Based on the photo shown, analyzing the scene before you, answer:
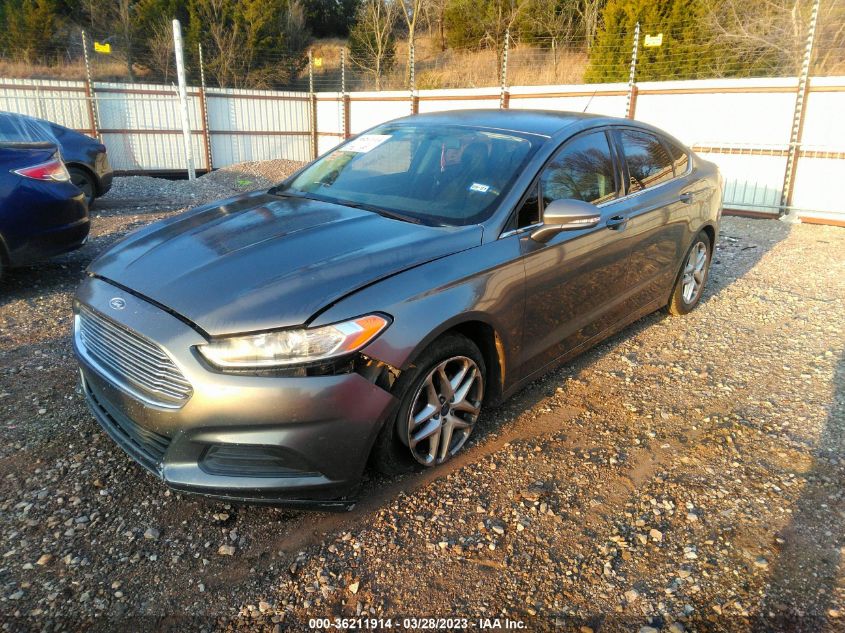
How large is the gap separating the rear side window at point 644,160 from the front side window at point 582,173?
0.88 ft

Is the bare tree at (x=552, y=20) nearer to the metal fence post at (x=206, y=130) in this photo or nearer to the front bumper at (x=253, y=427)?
the metal fence post at (x=206, y=130)

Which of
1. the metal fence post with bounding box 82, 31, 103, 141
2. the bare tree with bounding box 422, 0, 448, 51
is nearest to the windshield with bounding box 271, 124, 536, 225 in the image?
the metal fence post with bounding box 82, 31, 103, 141

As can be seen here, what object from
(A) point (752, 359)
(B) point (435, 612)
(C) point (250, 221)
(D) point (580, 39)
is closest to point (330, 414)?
(B) point (435, 612)

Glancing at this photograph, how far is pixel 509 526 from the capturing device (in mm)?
2689

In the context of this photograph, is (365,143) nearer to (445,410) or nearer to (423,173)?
(423,173)

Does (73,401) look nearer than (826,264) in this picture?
Yes

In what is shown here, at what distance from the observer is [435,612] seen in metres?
2.24

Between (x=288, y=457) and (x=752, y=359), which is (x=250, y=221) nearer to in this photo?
(x=288, y=457)

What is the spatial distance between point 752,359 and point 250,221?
12.2 ft

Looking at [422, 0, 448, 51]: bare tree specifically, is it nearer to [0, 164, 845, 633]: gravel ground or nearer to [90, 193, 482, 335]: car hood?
[90, 193, 482, 335]: car hood

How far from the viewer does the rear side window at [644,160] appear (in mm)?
4230

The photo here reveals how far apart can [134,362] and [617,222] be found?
2.92m

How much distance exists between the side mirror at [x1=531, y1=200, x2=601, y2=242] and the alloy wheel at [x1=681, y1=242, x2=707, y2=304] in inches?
88.8

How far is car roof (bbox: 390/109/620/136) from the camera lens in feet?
12.3
